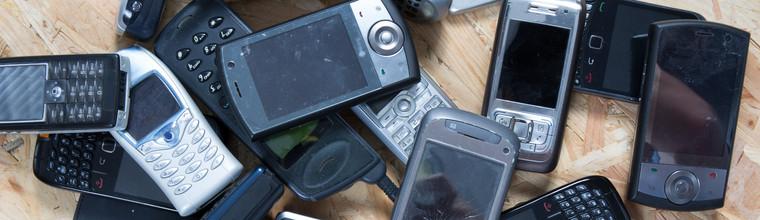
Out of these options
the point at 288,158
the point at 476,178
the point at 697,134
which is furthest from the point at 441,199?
the point at 697,134

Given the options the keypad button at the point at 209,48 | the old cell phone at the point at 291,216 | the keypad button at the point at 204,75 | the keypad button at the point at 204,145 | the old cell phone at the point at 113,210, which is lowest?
the old cell phone at the point at 113,210

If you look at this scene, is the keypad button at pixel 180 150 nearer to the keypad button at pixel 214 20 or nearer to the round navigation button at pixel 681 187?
the keypad button at pixel 214 20

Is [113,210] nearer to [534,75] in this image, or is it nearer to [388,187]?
[388,187]

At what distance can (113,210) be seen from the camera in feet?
2.60

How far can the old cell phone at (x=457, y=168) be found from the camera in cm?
72

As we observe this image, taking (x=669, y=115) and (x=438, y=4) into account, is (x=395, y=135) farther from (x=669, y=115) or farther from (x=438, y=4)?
(x=669, y=115)

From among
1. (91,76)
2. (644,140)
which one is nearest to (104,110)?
(91,76)

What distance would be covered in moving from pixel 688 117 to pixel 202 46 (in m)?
0.49

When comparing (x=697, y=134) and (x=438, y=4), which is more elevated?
(x=438, y=4)

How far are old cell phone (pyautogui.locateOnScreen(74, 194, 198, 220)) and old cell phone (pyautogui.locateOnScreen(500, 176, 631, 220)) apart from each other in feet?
1.14

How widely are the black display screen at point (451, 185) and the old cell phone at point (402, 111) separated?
2.1 inches

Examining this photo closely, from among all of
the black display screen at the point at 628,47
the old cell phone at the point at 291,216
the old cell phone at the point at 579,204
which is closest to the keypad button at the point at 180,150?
the old cell phone at the point at 291,216

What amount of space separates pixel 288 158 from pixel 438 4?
0.70 ft

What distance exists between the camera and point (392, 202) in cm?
80
